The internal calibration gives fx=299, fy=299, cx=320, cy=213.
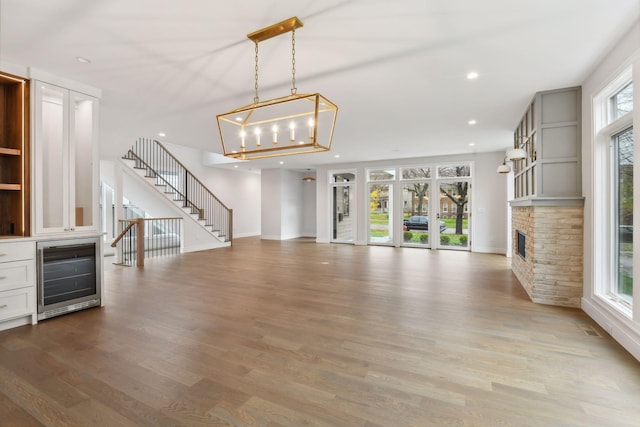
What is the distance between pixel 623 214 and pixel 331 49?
363 centimetres

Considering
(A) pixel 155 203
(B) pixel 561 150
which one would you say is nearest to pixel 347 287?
(B) pixel 561 150

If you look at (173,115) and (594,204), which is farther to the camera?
(173,115)

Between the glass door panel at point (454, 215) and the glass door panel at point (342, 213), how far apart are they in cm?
298

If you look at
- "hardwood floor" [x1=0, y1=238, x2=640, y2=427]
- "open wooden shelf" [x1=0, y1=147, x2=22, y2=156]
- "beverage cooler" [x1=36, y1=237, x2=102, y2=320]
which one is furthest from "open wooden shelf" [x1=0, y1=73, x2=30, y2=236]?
"hardwood floor" [x1=0, y1=238, x2=640, y2=427]

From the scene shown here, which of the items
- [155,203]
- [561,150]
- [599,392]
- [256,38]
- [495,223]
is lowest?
[599,392]

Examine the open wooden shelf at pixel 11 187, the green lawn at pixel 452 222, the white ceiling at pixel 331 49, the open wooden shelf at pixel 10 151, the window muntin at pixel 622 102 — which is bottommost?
the green lawn at pixel 452 222

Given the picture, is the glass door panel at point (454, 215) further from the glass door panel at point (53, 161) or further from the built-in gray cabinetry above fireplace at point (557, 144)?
the glass door panel at point (53, 161)

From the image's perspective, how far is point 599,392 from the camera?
7.00 feet

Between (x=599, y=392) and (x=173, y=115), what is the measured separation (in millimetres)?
6231

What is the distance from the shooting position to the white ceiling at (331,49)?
2.46 m

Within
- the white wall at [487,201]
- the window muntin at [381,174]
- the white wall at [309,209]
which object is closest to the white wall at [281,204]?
the white wall at [309,209]

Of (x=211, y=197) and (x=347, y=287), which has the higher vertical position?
(x=211, y=197)

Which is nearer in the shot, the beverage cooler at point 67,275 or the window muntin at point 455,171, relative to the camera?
the beverage cooler at point 67,275

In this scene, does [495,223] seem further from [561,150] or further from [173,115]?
[173,115]
